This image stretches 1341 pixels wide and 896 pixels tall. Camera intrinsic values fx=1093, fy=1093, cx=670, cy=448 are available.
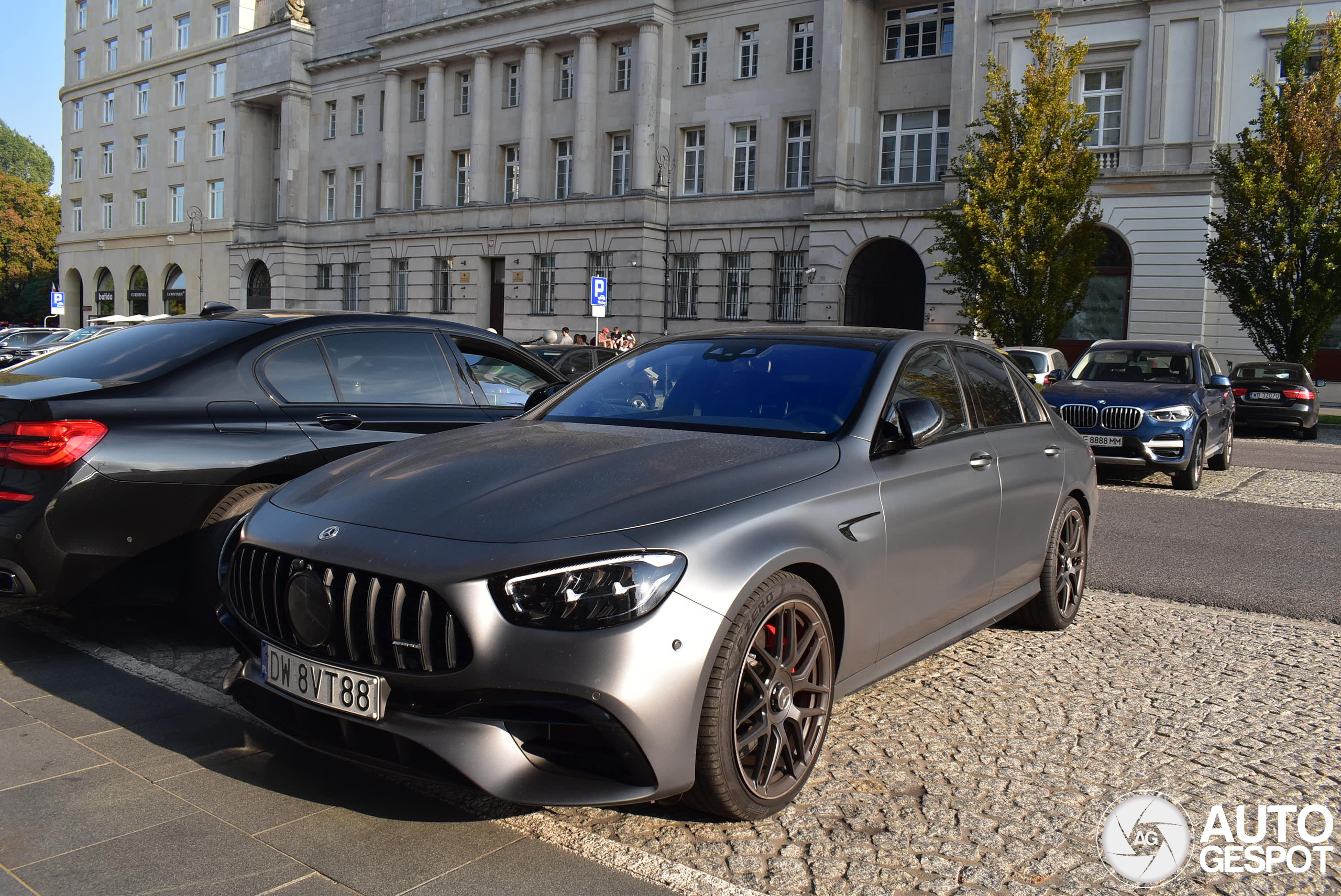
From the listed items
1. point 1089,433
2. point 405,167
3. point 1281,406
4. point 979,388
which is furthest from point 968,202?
point 405,167

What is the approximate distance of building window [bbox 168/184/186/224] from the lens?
61.3m

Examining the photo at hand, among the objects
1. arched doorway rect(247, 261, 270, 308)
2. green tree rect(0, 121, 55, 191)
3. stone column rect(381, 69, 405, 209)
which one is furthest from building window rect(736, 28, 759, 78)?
green tree rect(0, 121, 55, 191)

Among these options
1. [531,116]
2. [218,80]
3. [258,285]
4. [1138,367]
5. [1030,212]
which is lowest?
[1138,367]

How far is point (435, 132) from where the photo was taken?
4628 cm

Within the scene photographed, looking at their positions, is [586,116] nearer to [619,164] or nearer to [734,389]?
[619,164]

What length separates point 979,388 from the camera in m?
5.22

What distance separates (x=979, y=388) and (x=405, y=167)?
47157 mm

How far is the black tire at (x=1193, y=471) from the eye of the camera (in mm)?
12594

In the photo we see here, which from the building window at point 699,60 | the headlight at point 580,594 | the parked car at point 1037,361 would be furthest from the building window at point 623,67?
the headlight at point 580,594

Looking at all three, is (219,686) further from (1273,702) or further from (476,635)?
(1273,702)

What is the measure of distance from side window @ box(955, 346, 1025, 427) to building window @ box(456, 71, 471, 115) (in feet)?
145

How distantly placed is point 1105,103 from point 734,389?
104ft

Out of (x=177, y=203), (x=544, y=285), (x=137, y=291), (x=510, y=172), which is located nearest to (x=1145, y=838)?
(x=544, y=285)

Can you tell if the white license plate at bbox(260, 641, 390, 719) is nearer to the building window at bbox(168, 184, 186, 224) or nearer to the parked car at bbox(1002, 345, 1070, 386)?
the parked car at bbox(1002, 345, 1070, 386)
